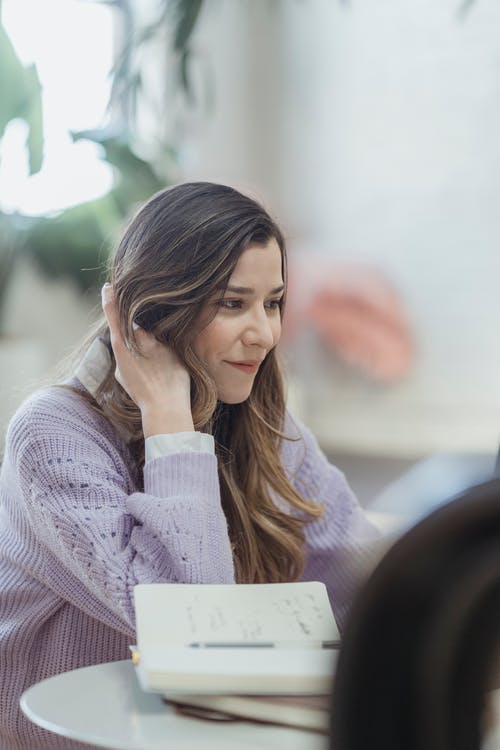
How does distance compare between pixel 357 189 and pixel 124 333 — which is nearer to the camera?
pixel 124 333

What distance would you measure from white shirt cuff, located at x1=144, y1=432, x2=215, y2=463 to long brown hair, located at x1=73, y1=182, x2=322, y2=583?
0.08 meters

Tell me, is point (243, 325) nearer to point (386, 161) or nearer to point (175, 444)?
point (175, 444)

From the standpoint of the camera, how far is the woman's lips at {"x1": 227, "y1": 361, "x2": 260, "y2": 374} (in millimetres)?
1356

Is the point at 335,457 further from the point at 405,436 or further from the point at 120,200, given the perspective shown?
the point at 120,200

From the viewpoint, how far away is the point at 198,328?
52.0 inches

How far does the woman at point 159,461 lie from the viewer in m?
1.14

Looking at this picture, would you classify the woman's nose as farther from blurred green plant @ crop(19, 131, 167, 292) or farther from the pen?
blurred green plant @ crop(19, 131, 167, 292)

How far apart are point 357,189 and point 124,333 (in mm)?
4005

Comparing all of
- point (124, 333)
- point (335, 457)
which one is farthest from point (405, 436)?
point (124, 333)

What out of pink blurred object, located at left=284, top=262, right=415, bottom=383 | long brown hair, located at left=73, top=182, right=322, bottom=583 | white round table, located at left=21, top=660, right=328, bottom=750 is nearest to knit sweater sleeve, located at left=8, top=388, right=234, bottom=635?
long brown hair, located at left=73, top=182, right=322, bottom=583

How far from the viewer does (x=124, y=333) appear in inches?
51.9

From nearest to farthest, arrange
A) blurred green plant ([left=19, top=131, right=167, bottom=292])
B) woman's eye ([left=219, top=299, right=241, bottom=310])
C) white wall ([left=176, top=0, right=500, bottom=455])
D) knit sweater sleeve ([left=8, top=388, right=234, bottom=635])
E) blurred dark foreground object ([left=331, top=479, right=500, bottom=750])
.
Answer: blurred dark foreground object ([left=331, top=479, right=500, bottom=750])
knit sweater sleeve ([left=8, top=388, right=234, bottom=635])
woman's eye ([left=219, top=299, right=241, bottom=310])
blurred green plant ([left=19, top=131, right=167, bottom=292])
white wall ([left=176, top=0, right=500, bottom=455])

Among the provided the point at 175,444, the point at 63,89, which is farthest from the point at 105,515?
the point at 63,89

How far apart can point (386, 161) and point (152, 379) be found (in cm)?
398
